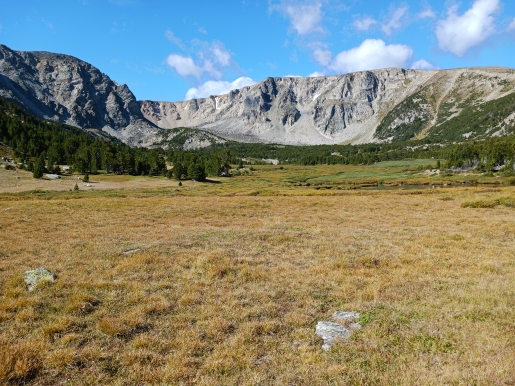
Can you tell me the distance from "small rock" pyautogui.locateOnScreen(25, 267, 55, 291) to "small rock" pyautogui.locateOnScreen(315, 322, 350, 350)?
11.6 meters

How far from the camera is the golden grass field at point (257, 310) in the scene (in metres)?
7.62

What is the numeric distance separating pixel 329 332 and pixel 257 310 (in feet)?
8.99

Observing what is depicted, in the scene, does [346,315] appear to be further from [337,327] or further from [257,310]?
[257,310]

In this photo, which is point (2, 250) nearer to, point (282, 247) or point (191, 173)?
point (282, 247)

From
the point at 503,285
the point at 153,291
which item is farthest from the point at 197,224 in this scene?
the point at 503,285

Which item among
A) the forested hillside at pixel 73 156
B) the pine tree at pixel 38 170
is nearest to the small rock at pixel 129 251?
the pine tree at pixel 38 170

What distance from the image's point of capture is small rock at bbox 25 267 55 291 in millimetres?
13478

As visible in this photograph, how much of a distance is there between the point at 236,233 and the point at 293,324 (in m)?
15.8

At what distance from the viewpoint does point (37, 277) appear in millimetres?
13883

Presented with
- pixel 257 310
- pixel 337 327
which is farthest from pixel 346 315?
pixel 257 310

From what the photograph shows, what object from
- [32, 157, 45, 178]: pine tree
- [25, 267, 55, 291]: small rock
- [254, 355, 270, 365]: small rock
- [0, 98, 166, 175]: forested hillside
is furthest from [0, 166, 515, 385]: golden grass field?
[0, 98, 166, 175]: forested hillside

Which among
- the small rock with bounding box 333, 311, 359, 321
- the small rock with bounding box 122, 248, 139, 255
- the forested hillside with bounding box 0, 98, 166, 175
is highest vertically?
the forested hillside with bounding box 0, 98, 166, 175

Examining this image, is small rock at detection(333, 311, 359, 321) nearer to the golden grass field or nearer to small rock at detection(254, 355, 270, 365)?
the golden grass field

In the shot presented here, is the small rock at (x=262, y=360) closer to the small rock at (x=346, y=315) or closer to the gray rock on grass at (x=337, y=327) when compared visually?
the gray rock on grass at (x=337, y=327)
